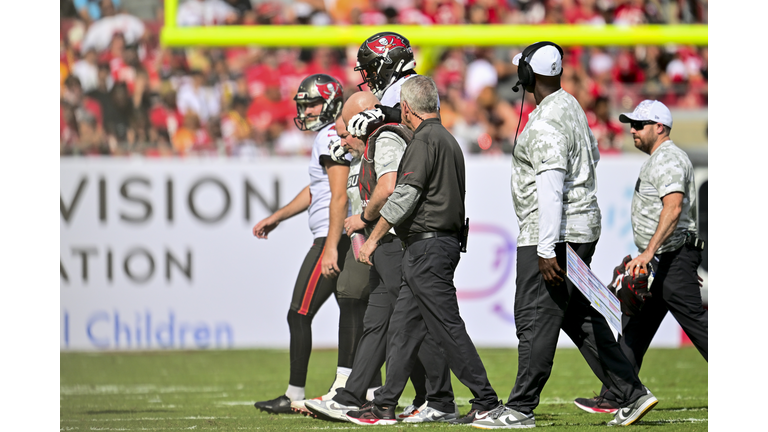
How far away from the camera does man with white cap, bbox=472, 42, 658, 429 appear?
465 centimetres

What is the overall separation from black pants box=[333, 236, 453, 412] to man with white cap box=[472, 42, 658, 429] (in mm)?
439

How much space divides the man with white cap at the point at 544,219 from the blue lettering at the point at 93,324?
591 cm

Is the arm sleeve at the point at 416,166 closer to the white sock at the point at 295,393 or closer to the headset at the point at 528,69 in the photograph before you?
the headset at the point at 528,69

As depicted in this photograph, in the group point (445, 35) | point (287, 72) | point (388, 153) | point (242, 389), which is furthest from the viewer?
point (287, 72)

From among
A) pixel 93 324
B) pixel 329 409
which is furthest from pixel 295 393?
pixel 93 324

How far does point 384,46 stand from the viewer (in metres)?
5.44

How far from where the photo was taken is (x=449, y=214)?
16.4 feet

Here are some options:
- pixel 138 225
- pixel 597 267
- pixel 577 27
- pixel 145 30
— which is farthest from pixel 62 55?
pixel 597 267

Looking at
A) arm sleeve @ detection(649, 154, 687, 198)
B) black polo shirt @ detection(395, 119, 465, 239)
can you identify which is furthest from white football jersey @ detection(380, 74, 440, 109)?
arm sleeve @ detection(649, 154, 687, 198)

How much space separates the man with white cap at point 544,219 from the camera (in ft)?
15.3

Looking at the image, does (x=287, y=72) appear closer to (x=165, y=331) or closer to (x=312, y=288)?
(x=165, y=331)

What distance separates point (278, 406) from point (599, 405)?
207 centimetres

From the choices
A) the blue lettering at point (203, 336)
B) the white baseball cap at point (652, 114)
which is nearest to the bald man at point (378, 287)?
the white baseball cap at point (652, 114)

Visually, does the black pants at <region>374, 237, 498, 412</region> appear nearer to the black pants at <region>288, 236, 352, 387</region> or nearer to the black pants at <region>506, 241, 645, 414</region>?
the black pants at <region>506, 241, 645, 414</region>
